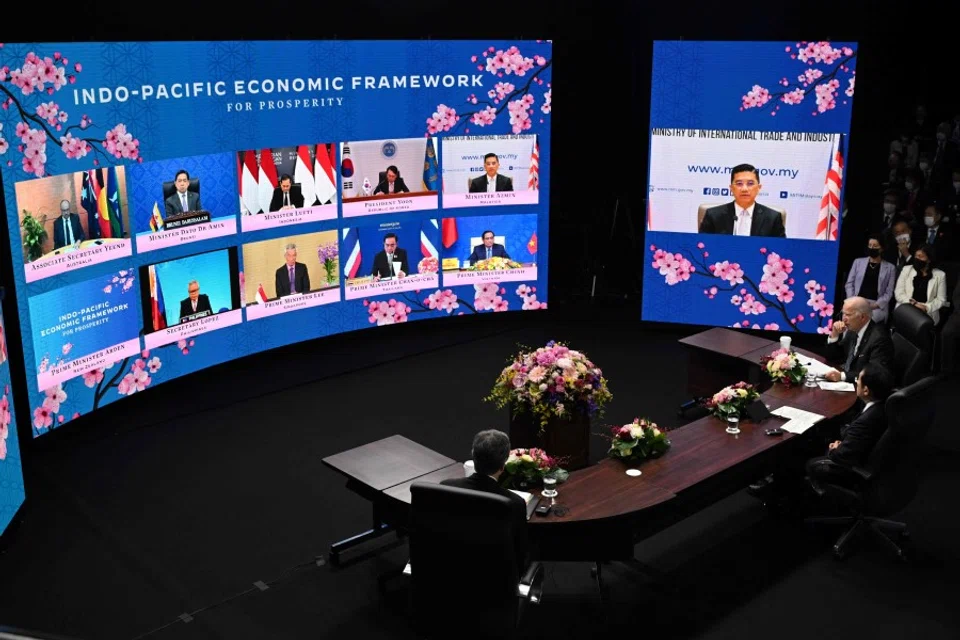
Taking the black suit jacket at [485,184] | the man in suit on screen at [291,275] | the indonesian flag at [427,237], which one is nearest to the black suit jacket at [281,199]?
the man in suit on screen at [291,275]

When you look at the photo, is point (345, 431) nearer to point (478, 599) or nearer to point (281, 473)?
point (281, 473)

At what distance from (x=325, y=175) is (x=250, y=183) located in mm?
730

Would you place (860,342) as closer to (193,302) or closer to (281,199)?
(281,199)

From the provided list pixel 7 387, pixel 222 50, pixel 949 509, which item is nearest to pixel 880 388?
pixel 949 509

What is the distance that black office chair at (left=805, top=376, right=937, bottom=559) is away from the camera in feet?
17.8

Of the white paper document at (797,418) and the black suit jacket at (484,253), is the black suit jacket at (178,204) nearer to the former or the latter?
the black suit jacket at (484,253)

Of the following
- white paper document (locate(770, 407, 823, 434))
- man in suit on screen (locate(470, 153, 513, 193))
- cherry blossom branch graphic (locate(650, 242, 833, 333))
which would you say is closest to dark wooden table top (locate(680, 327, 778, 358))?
white paper document (locate(770, 407, 823, 434))

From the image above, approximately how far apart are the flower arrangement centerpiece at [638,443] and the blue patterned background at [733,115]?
4274 mm

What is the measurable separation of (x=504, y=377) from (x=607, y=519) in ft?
4.49

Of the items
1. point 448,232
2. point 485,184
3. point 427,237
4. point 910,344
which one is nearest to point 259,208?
point 427,237

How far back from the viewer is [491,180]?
32.0ft

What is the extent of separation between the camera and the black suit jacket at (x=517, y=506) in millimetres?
4121

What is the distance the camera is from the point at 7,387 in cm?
600

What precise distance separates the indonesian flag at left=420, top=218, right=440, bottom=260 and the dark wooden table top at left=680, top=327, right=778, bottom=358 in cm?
286
